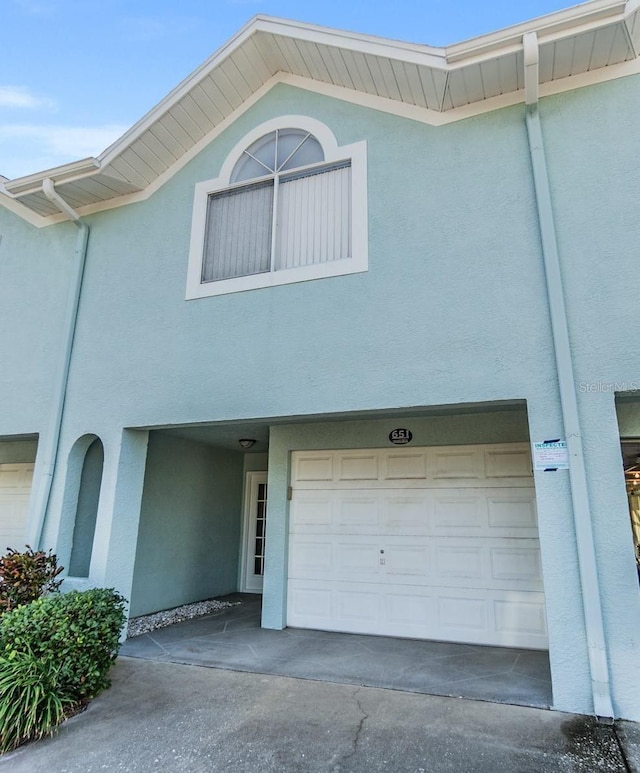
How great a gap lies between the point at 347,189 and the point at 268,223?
1.34m

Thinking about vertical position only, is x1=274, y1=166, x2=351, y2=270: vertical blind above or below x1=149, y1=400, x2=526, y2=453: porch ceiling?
above

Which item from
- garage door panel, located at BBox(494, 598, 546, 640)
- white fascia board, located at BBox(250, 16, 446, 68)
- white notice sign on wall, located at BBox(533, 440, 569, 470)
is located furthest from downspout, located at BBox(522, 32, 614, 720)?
garage door panel, located at BBox(494, 598, 546, 640)

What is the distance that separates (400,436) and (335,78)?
5746 mm

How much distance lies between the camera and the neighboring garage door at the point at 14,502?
34.4 feet

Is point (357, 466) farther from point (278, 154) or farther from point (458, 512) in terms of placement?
point (278, 154)

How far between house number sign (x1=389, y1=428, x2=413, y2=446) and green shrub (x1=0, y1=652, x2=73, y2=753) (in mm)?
5506

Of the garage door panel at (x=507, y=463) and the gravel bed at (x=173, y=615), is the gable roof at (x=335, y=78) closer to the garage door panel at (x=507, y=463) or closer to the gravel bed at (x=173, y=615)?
the garage door panel at (x=507, y=463)

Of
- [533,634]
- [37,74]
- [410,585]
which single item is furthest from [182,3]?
[533,634]

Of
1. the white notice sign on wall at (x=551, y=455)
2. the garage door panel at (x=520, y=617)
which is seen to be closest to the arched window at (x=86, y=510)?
the garage door panel at (x=520, y=617)

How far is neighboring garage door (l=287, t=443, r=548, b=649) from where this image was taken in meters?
7.07

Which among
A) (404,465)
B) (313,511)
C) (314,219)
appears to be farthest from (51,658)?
(314,219)

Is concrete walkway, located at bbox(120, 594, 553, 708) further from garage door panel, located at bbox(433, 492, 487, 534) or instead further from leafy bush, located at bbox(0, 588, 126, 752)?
garage door panel, located at bbox(433, 492, 487, 534)

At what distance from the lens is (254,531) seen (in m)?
11.9

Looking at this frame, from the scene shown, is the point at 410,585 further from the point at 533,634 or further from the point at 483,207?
the point at 483,207
